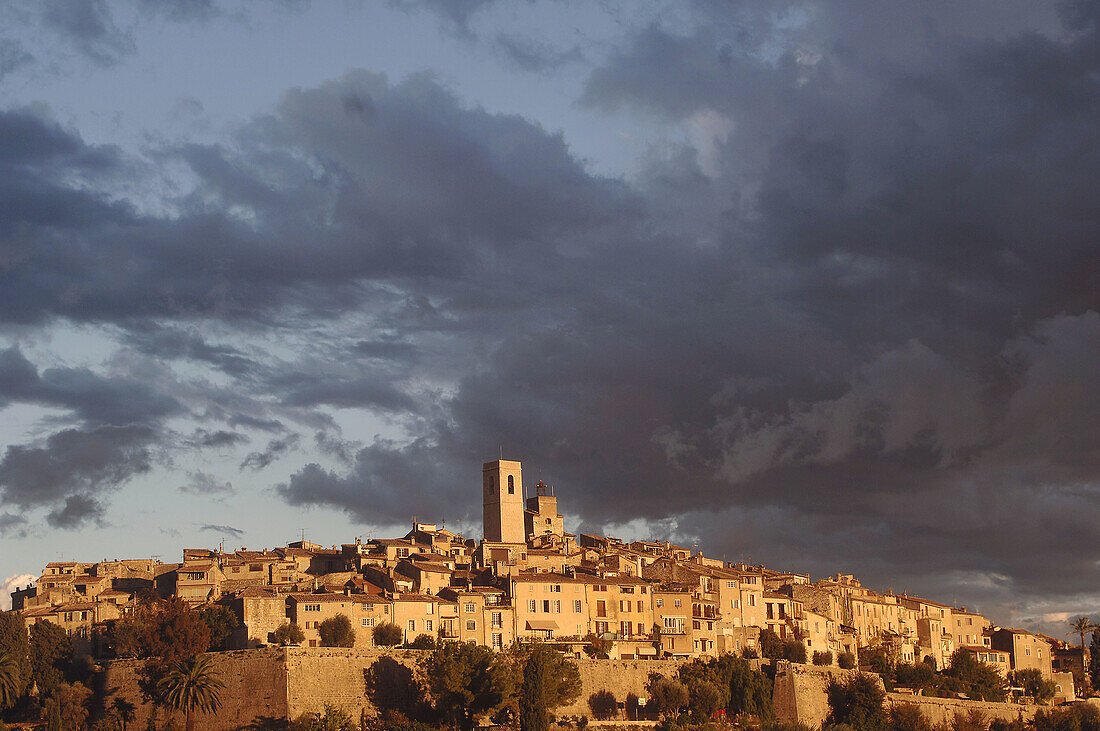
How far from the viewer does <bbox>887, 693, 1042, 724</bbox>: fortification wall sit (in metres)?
92.2

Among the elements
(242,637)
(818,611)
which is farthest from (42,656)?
(818,611)

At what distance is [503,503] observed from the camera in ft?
417

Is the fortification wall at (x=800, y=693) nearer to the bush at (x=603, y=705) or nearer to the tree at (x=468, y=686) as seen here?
the bush at (x=603, y=705)

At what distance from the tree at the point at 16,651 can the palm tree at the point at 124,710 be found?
19.0 feet

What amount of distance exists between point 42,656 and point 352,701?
68.1 ft

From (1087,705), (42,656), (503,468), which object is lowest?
(1087,705)

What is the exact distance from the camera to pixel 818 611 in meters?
108

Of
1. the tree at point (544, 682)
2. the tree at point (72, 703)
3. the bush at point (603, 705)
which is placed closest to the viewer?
the tree at point (72, 703)

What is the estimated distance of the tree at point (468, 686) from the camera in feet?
245

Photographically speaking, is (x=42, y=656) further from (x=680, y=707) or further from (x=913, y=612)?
(x=913, y=612)

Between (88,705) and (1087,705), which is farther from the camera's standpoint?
(1087,705)

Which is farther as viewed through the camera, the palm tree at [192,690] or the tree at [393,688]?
the tree at [393,688]

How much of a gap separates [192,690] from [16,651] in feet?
46.1

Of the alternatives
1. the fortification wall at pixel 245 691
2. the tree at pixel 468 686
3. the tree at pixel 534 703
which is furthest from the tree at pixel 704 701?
the fortification wall at pixel 245 691
